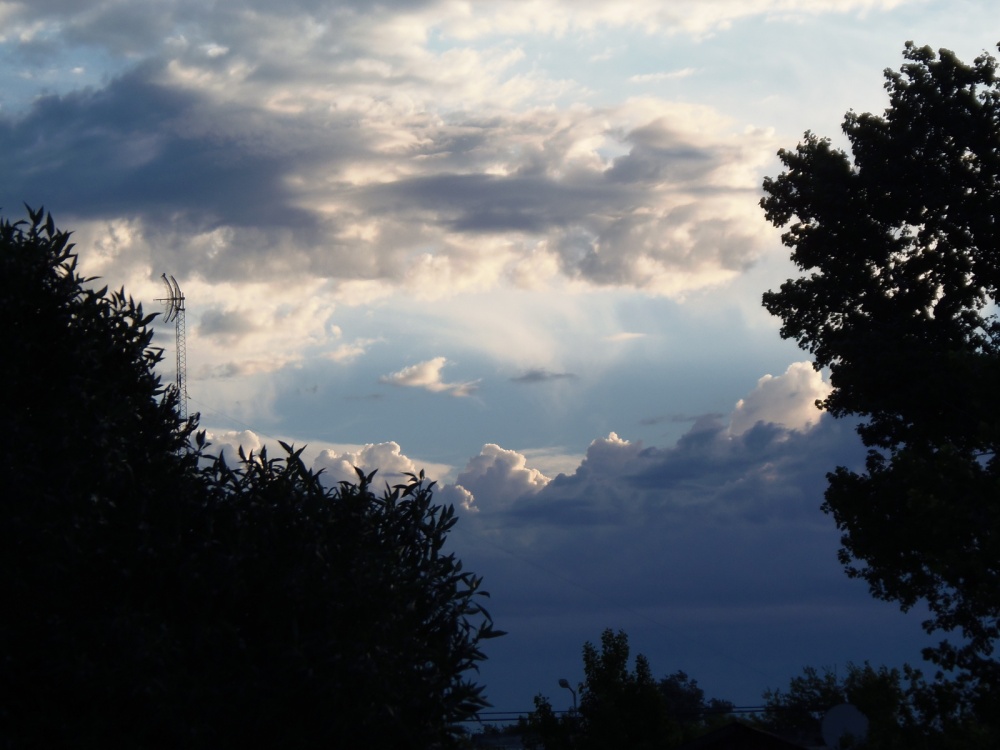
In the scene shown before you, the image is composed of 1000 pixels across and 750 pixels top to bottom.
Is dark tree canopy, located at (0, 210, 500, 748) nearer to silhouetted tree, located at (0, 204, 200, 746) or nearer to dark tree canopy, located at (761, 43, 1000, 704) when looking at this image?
silhouetted tree, located at (0, 204, 200, 746)

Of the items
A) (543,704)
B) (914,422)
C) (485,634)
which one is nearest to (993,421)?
(914,422)

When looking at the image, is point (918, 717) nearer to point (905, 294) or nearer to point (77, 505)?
point (905, 294)

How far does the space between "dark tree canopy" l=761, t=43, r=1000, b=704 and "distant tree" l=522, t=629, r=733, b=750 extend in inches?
728

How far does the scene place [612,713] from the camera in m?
46.3

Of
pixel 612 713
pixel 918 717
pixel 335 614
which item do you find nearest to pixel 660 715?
pixel 612 713

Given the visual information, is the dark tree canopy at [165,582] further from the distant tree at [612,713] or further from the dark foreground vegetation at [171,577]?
the distant tree at [612,713]

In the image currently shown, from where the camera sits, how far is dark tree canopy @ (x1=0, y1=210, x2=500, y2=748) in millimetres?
13695

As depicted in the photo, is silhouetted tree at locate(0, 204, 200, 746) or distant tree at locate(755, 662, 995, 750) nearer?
silhouetted tree at locate(0, 204, 200, 746)

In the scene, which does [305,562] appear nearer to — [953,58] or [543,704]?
[953,58]

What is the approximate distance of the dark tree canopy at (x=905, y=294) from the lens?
91.5ft

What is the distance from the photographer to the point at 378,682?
46.3 feet

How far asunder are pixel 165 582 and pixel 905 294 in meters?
22.4

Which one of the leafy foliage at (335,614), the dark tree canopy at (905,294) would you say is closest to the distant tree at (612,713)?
the dark tree canopy at (905,294)

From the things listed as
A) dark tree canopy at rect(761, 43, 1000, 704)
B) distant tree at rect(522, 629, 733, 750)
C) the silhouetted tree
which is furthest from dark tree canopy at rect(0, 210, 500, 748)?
distant tree at rect(522, 629, 733, 750)
